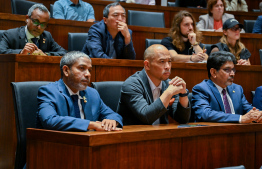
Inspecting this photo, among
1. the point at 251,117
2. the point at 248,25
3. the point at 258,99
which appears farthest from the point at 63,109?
the point at 248,25

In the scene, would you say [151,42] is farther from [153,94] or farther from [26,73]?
[26,73]

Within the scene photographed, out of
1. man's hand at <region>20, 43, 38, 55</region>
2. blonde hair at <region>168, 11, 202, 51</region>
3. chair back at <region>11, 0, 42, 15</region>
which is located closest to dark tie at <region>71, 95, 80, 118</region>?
man's hand at <region>20, 43, 38, 55</region>

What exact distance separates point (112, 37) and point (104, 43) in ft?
0.15

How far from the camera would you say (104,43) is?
5.69 ft

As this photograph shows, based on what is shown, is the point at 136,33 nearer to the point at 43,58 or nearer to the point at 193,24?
the point at 193,24

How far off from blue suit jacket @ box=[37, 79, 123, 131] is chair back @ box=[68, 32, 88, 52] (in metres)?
0.73

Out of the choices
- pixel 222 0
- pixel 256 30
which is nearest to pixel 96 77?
pixel 222 0

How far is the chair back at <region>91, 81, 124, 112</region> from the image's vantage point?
129cm

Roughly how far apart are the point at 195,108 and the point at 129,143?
1.65 ft

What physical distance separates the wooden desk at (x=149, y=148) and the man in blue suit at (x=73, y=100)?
0.06m

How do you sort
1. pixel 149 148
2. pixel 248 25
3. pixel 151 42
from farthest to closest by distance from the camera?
pixel 248 25
pixel 151 42
pixel 149 148

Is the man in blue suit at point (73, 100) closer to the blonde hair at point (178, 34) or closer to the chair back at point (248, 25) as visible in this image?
the blonde hair at point (178, 34)

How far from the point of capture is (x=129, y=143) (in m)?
0.90

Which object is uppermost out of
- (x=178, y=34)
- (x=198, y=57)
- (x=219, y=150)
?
(x=178, y=34)
